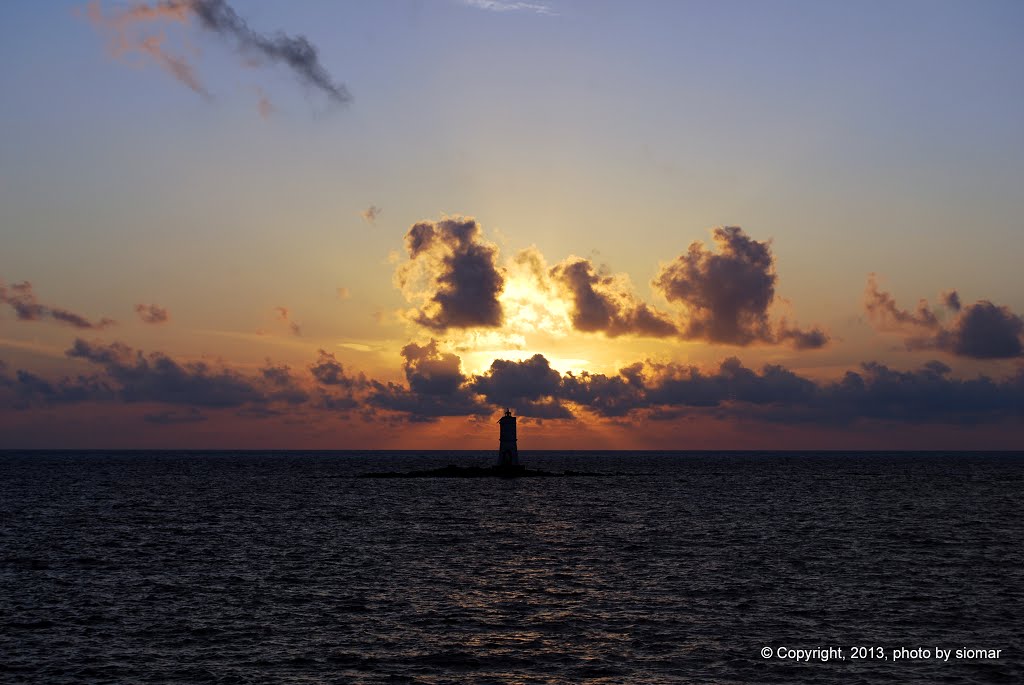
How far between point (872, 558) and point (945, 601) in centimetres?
1408

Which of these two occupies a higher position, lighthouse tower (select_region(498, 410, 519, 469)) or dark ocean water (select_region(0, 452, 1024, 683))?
lighthouse tower (select_region(498, 410, 519, 469))

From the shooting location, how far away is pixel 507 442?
14862 cm

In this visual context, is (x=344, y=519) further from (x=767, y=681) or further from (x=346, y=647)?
(x=767, y=681)

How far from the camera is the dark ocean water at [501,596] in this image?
103ft

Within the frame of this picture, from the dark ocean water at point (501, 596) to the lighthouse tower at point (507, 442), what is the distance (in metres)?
55.1

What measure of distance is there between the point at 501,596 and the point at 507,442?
105 meters

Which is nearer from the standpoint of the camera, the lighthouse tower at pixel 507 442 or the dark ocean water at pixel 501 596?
the dark ocean water at pixel 501 596

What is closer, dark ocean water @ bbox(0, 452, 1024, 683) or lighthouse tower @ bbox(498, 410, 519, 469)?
dark ocean water @ bbox(0, 452, 1024, 683)

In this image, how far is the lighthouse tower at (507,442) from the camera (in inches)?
5635

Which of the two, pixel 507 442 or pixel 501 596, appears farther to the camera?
pixel 507 442

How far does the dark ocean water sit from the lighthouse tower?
55066 millimetres

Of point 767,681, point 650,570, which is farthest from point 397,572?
point 767,681

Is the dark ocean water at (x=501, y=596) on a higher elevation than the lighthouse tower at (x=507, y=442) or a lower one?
lower

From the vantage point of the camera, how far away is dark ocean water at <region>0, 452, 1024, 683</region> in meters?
31.5
